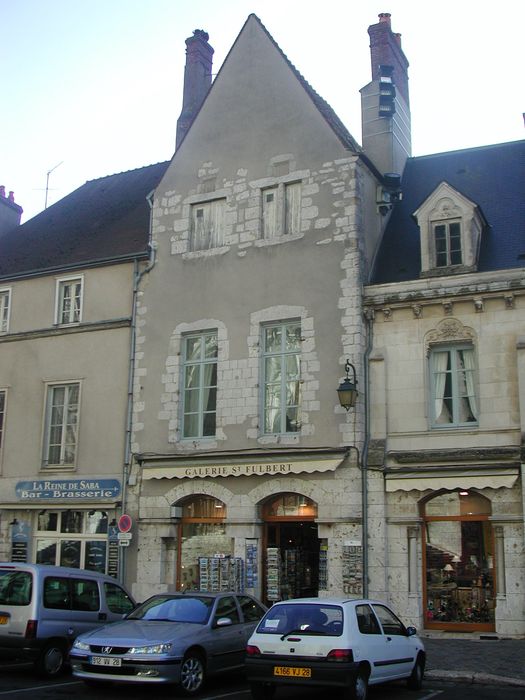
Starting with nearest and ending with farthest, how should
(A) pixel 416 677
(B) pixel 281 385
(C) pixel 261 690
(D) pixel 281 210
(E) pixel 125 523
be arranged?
(C) pixel 261 690 → (A) pixel 416 677 → (E) pixel 125 523 → (B) pixel 281 385 → (D) pixel 281 210

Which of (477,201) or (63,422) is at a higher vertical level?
(477,201)

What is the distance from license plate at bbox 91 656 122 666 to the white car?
5.16 feet

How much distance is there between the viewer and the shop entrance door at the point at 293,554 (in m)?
17.5

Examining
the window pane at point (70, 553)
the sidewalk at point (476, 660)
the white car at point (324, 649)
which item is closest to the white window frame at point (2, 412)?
the window pane at point (70, 553)

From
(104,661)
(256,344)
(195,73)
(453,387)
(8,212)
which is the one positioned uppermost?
(195,73)

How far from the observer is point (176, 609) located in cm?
1152

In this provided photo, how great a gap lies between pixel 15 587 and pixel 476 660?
6.93 meters

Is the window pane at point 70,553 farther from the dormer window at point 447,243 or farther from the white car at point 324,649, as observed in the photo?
the white car at point 324,649

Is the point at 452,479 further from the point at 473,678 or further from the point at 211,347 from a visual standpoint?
the point at 211,347

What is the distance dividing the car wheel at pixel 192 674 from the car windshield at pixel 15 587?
2.72 meters

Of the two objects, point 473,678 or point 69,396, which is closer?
point 473,678

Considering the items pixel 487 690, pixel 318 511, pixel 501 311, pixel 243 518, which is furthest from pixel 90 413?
pixel 487 690

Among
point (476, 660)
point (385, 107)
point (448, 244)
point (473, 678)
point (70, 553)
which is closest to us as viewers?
point (473, 678)

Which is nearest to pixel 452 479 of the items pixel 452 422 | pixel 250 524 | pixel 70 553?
pixel 452 422
